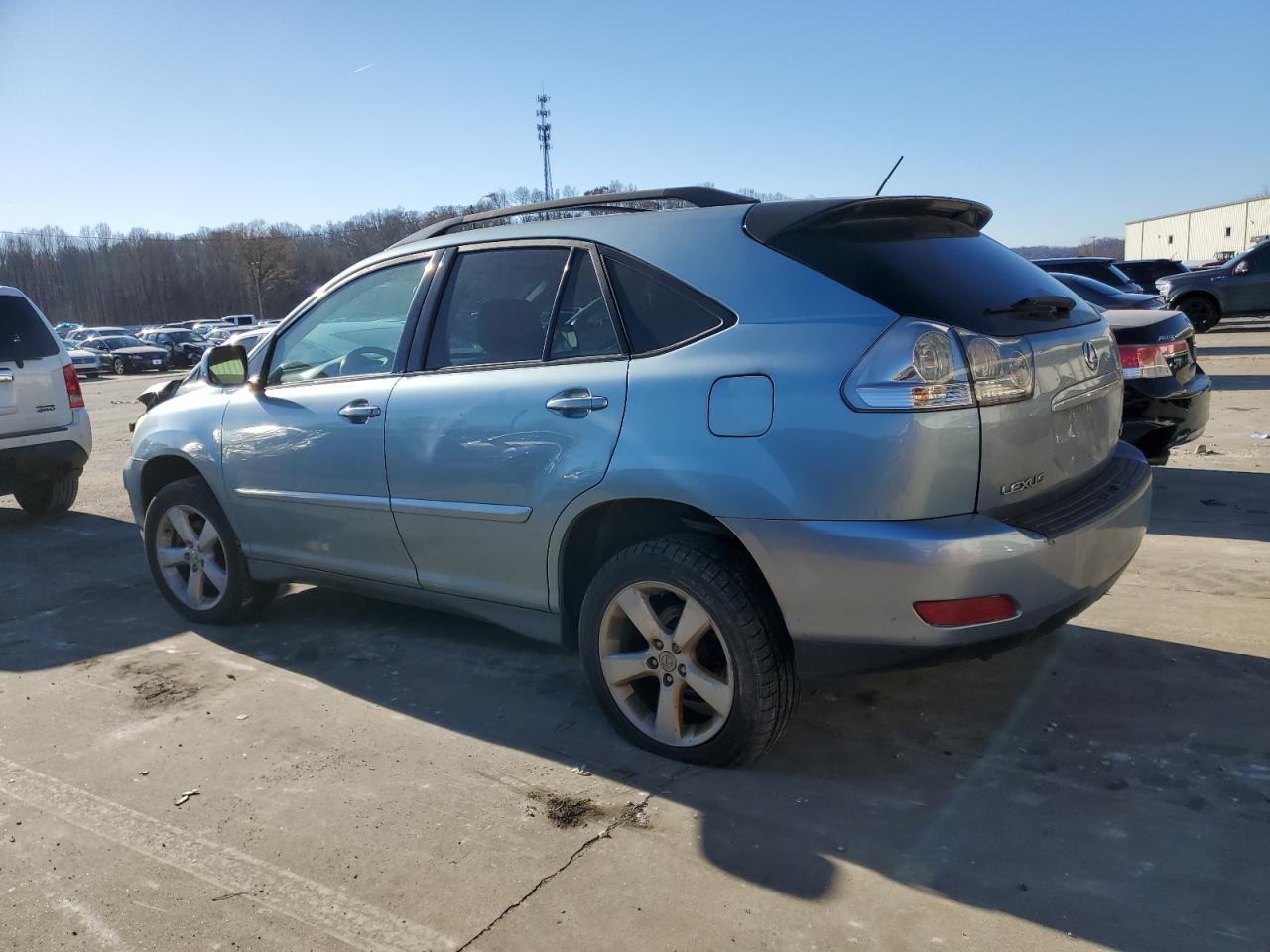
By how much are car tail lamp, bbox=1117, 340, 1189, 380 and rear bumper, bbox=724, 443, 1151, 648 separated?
3.46m

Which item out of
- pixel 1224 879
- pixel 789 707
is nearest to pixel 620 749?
pixel 789 707

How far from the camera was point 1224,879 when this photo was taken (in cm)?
244

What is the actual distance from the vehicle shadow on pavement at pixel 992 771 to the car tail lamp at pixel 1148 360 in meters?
2.39

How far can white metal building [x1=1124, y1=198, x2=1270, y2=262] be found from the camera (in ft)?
219

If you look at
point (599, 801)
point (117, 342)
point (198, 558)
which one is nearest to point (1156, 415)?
point (599, 801)

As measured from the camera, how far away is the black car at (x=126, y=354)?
115 ft

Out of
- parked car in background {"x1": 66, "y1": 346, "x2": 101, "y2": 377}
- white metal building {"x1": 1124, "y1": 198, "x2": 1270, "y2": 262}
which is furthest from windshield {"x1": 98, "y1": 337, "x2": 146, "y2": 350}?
white metal building {"x1": 1124, "y1": 198, "x2": 1270, "y2": 262}

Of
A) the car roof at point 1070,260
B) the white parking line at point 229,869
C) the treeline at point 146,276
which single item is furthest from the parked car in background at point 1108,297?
the treeline at point 146,276

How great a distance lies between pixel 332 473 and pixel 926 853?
268 centimetres

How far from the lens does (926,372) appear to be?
2662 mm

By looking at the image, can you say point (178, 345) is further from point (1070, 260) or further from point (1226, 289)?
point (1226, 289)

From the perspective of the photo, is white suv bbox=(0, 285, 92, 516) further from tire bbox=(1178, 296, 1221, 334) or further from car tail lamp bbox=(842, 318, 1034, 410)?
tire bbox=(1178, 296, 1221, 334)

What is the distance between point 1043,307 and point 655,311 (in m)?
1.22

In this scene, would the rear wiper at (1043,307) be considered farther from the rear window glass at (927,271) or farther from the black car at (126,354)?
the black car at (126,354)
